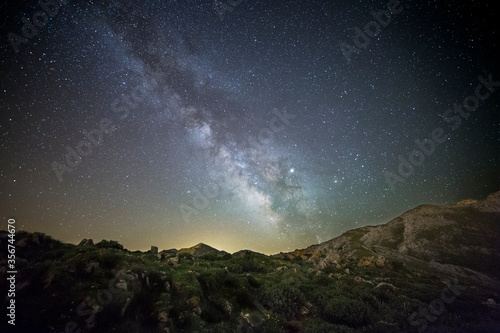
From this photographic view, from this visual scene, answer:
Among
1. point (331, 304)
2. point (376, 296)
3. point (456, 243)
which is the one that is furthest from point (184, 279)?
point (456, 243)

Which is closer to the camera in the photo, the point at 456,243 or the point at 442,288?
the point at 442,288

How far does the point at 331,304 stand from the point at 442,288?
73.2 feet

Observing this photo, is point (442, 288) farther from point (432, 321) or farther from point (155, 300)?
point (155, 300)

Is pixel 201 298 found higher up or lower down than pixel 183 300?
lower down

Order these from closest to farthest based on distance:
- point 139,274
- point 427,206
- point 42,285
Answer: point 42,285
point 139,274
point 427,206

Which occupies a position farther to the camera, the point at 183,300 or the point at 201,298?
the point at 201,298

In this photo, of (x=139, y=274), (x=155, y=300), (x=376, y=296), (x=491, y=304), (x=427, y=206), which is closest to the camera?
(x=155, y=300)

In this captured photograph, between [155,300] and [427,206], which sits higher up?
[427,206]

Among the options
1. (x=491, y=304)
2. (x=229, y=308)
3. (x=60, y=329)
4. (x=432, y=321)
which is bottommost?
(x=491, y=304)

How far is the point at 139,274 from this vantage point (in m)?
14.5

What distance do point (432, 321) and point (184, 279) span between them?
70.7 ft

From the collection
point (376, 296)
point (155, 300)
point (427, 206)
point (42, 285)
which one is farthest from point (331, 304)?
point (427, 206)

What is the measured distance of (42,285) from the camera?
36.5ft

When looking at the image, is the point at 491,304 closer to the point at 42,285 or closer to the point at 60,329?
the point at 60,329
